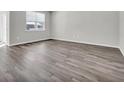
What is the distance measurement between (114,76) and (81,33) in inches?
148

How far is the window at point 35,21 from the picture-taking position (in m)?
5.23

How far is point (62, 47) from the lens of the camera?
432 cm

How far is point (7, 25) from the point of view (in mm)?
4082

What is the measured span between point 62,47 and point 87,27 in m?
1.76

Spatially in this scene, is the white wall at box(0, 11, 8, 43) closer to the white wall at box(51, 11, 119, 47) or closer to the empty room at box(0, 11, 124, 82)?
the empty room at box(0, 11, 124, 82)

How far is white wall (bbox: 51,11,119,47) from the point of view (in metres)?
4.31

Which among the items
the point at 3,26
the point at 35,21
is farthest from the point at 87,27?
the point at 3,26

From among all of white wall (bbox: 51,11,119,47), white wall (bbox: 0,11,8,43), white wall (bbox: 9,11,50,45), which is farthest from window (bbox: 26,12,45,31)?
white wall (bbox: 0,11,8,43)

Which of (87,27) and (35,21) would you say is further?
(35,21)

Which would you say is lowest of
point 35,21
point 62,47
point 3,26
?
point 62,47

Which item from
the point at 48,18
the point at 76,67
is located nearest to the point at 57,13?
the point at 48,18

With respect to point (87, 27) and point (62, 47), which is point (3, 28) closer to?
point (62, 47)
